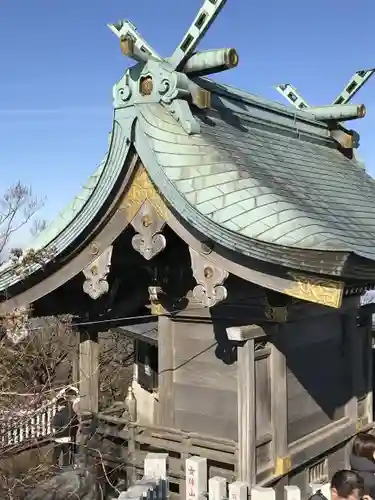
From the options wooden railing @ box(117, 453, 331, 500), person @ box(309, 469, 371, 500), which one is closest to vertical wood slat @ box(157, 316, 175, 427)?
wooden railing @ box(117, 453, 331, 500)

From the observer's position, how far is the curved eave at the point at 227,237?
4.07 metres

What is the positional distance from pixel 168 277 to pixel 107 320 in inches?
37.2

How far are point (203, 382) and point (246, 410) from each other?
1086 mm

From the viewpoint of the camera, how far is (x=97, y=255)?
17.6 feet

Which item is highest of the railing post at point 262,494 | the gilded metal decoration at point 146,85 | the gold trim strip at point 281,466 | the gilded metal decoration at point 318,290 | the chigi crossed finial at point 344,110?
the chigi crossed finial at point 344,110

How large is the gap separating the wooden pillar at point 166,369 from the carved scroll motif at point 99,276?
1338 mm

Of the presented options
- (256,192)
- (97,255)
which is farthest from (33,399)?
(256,192)

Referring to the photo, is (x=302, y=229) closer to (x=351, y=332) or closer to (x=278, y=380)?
(x=278, y=380)

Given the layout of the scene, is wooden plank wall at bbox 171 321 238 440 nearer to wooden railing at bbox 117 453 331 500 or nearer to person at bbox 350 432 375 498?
wooden railing at bbox 117 453 331 500

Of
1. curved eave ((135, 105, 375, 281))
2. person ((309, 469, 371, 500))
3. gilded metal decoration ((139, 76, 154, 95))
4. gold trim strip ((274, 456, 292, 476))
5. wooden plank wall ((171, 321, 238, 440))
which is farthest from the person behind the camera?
wooden plank wall ((171, 321, 238, 440))

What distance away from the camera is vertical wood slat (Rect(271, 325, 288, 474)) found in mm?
5617

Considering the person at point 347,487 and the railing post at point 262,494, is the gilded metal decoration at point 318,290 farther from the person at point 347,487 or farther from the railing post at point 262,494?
the railing post at point 262,494

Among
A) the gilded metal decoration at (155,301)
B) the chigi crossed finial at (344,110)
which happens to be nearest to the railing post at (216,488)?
the gilded metal decoration at (155,301)

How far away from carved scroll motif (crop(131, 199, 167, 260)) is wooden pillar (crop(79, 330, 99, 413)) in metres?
2.03
